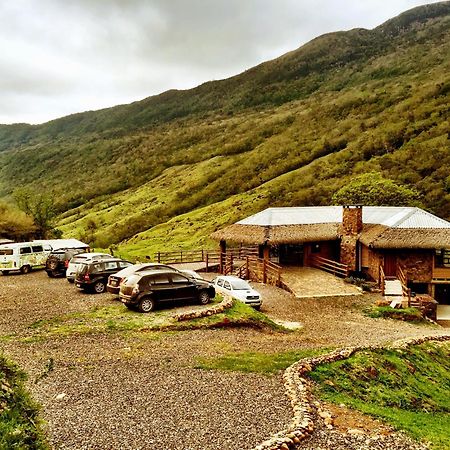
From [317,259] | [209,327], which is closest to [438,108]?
[317,259]

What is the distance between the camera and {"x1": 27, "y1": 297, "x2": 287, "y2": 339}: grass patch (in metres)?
17.9

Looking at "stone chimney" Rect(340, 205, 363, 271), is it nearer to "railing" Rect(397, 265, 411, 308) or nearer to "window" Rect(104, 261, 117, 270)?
"railing" Rect(397, 265, 411, 308)

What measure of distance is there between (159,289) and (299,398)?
11200mm

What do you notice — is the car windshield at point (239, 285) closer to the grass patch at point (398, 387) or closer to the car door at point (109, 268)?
the car door at point (109, 268)

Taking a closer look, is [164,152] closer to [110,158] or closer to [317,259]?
[110,158]

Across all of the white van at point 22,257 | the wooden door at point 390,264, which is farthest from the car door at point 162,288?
the wooden door at point 390,264

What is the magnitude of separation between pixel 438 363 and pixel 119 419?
14.0m

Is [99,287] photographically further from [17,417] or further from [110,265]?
[17,417]

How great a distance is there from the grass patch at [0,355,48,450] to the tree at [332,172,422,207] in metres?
50.3

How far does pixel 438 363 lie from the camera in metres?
19.1

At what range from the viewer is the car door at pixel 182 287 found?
72.9ft

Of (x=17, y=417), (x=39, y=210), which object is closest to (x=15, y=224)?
(x=39, y=210)

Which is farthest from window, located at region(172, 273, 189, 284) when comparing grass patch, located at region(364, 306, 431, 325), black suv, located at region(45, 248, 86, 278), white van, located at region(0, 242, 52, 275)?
white van, located at region(0, 242, 52, 275)

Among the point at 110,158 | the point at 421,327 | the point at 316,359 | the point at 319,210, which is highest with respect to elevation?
the point at 110,158
